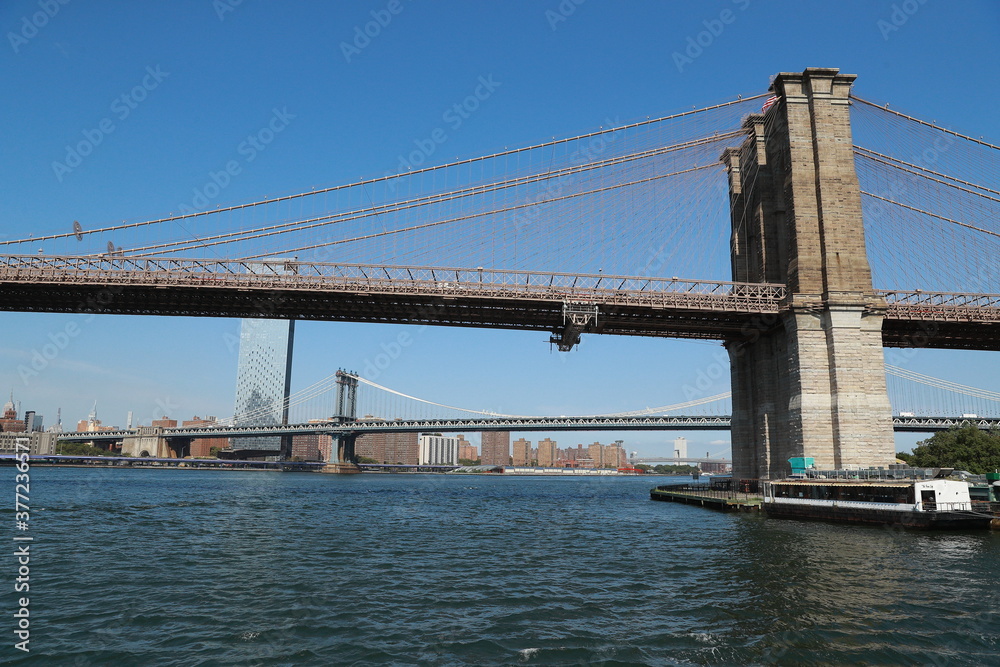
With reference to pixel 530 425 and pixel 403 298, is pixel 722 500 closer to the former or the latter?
pixel 403 298

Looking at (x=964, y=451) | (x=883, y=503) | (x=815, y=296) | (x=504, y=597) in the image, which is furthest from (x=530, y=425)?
(x=504, y=597)

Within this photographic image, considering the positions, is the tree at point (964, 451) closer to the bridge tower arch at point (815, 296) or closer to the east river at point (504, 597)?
the bridge tower arch at point (815, 296)

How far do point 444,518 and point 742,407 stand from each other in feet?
76.6

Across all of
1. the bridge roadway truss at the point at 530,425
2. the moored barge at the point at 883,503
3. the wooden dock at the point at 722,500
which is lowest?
the wooden dock at the point at 722,500

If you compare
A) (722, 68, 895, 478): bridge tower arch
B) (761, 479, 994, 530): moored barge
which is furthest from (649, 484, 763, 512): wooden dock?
(722, 68, 895, 478): bridge tower arch

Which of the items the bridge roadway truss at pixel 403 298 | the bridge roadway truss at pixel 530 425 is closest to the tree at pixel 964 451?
the bridge roadway truss at pixel 403 298

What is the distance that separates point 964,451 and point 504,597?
42.6 m

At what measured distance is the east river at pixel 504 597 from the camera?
412 inches

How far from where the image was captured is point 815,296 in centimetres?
3584

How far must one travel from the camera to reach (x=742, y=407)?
44562 millimetres

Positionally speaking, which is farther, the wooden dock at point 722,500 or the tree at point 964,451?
the tree at point 964,451

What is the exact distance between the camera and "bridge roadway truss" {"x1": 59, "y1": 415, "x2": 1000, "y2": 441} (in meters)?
98.4

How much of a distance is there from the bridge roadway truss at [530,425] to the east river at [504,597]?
82620mm

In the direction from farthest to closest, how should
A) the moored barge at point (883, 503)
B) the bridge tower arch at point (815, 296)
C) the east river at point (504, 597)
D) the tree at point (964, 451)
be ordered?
the tree at point (964, 451)
the bridge tower arch at point (815, 296)
the moored barge at point (883, 503)
the east river at point (504, 597)
